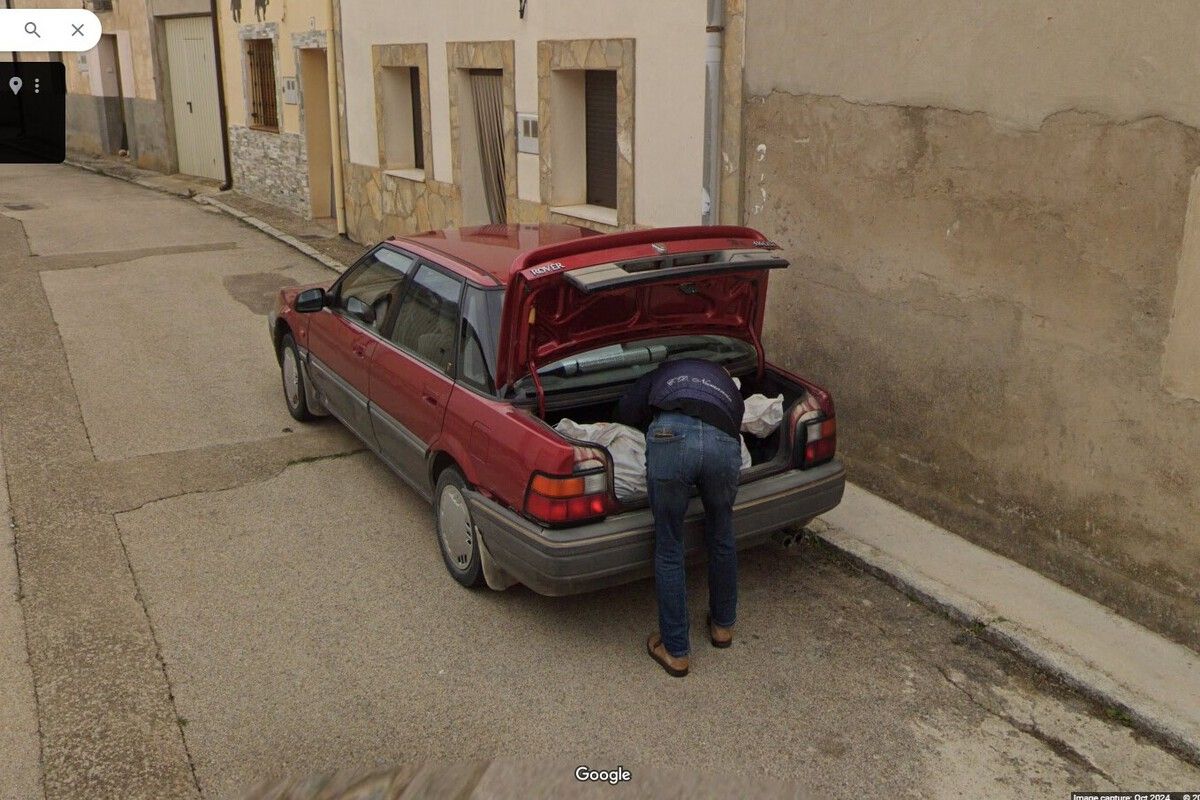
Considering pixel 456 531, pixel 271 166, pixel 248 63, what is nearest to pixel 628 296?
pixel 456 531

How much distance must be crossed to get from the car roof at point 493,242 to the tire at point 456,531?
3.58ft

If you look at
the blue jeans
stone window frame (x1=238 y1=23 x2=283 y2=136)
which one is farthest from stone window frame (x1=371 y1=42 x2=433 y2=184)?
the blue jeans

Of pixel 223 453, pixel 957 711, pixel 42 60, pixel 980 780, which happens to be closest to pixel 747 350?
pixel 957 711

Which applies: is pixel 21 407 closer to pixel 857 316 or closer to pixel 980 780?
pixel 857 316

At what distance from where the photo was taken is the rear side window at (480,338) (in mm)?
5336

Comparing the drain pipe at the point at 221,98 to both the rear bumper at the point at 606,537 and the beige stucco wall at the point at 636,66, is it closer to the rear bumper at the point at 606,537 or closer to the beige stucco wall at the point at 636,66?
the beige stucco wall at the point at 636,66

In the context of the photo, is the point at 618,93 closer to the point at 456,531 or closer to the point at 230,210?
the point at 456,531

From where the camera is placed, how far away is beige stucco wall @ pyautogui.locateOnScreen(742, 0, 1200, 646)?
5.00 meters

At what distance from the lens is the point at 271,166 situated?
17656 mm

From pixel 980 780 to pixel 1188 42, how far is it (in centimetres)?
329

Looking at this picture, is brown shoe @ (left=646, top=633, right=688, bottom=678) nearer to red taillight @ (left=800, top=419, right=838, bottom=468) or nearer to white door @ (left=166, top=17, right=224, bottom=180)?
red taillight @ (left=800, top=419, right=838, bottom=468)

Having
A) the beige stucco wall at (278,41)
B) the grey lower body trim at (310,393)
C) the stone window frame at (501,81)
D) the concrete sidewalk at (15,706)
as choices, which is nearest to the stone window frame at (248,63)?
the beige stucco wall at (278,41)

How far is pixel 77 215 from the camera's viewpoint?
17.6 meters

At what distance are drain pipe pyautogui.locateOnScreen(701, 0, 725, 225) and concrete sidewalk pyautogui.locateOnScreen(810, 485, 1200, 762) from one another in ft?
8.19
